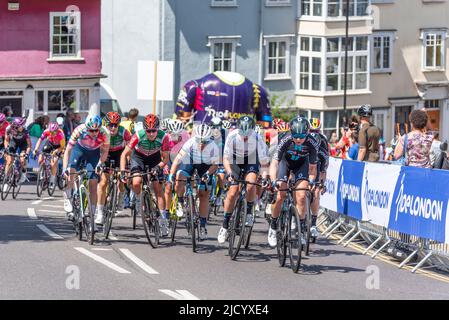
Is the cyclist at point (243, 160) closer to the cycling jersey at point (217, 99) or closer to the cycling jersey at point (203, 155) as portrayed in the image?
the cycling jersey at point (203, 155)

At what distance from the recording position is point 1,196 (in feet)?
93.1

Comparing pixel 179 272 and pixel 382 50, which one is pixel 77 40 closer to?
pixel 382 50

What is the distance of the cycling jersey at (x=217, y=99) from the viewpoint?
26.6 metres

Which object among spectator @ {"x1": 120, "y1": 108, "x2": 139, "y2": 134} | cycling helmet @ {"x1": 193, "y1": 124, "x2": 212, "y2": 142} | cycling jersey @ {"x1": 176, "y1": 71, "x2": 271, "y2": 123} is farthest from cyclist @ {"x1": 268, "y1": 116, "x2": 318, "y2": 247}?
cycling jersey @ {"x1": 176, "y1": 71, "x2": 271, "y2": 123}

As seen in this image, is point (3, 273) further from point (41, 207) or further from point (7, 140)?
point (7, 140)

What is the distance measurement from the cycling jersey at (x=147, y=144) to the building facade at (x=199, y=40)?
109ft

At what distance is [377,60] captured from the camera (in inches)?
2382

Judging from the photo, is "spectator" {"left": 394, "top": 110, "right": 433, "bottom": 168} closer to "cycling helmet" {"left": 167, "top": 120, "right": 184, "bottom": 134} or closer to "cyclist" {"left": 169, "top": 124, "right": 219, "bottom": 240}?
"cyclist" {"left": 169, "top": 124, "right": 219, "bottom": 240}

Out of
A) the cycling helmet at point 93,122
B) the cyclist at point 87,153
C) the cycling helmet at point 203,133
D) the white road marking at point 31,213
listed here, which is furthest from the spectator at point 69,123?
the cycling helmet at point 203,133

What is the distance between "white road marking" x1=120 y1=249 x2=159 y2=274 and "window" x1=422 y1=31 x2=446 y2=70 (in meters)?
44.5

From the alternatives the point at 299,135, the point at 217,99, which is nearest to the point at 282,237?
the point at 299,135

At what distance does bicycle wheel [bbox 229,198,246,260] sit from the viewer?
60.4ft

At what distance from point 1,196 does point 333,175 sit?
843 centimetres
